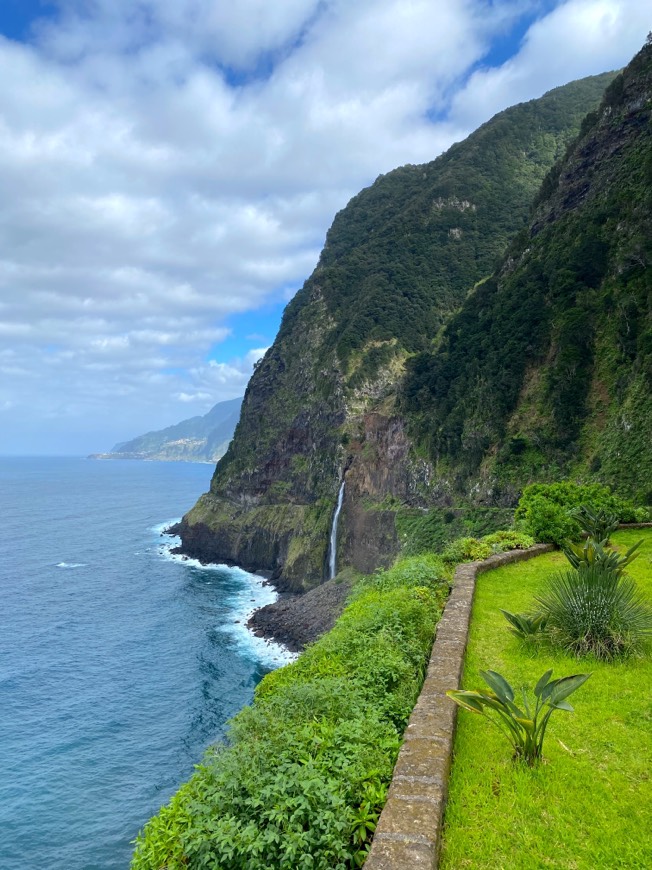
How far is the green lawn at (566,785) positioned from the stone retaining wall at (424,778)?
242 mm

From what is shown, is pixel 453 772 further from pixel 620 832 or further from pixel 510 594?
pixel 510 594

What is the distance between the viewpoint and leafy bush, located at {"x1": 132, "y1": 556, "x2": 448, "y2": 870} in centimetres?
470

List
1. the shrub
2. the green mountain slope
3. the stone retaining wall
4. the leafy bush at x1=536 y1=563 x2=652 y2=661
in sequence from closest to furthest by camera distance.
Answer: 1. the stone retaining wall
2. the leafy bush at x1=536 y1=563 x2=652 y2=661
3. the shrub
4. the green mountain slope

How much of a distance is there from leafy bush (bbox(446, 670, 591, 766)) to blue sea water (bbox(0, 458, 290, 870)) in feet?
73.2

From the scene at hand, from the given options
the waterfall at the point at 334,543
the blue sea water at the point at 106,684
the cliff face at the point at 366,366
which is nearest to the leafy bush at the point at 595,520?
the blue sea water at the point at 106,684

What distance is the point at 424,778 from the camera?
17.8 ft

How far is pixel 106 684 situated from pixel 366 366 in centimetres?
4987

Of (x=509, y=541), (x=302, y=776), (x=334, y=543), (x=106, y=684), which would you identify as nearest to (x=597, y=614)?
(x=302, y=776)

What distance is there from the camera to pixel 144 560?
73.3 meters

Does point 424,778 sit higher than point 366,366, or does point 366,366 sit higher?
point 366,366

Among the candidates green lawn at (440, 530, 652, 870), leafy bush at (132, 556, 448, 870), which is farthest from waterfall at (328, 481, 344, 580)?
green lawn at (440, 530, 652, 870)

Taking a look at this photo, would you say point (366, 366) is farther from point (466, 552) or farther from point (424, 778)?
point (424, 778)

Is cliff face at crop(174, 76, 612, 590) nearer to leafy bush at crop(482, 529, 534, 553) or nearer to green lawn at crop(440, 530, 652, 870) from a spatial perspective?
leafy bush at crop(482, 529, 534, 553)

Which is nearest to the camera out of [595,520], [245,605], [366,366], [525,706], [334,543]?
[525,706]
